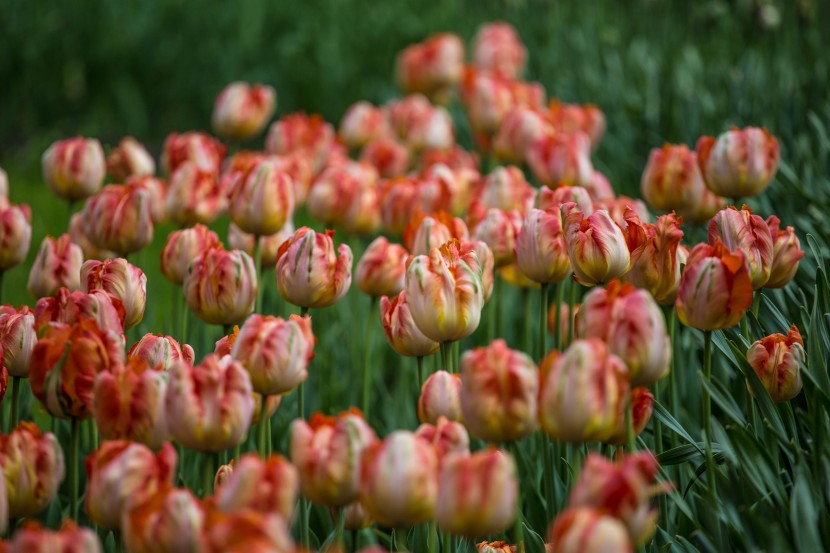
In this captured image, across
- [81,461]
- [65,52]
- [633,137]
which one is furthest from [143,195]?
[65,52]

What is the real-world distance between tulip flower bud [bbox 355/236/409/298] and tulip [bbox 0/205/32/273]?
0.64 metres

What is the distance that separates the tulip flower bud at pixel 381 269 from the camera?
194 cm

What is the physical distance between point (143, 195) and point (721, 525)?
1.25 metres

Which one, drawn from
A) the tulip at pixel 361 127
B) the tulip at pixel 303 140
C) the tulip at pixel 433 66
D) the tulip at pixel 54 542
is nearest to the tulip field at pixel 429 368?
the tulip at pixel 54 542

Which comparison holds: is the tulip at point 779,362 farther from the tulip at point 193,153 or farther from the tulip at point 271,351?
the tulip at point 193,153

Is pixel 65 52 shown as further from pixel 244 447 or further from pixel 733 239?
pixel 733 239

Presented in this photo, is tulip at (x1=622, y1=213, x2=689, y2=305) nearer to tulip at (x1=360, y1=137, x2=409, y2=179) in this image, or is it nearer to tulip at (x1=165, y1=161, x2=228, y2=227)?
tulip at (x1=165, y1=161, x2=228, y2=227)

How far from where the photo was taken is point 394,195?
247 centimetres

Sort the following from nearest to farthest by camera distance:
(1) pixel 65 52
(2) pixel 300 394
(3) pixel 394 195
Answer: (2) pixel 300 394
(3) pixel 394 195
(1) pixel 65 52

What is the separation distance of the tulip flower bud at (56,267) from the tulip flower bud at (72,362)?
2.12 ft

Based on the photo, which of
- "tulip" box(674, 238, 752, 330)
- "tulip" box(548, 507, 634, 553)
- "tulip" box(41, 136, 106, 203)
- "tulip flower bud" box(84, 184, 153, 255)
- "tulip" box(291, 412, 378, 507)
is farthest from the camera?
"tulip" box(41, 136, 106, 203)

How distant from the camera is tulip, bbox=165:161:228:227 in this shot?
7.77 ft

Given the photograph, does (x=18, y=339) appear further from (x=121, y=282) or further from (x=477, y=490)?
(x=477, y=490)

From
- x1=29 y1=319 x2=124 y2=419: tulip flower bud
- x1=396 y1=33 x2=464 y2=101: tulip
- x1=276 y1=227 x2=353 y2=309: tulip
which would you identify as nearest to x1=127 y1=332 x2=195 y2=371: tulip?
x1=29 y1=319 x2=124 y2=419: tulip flower bud
